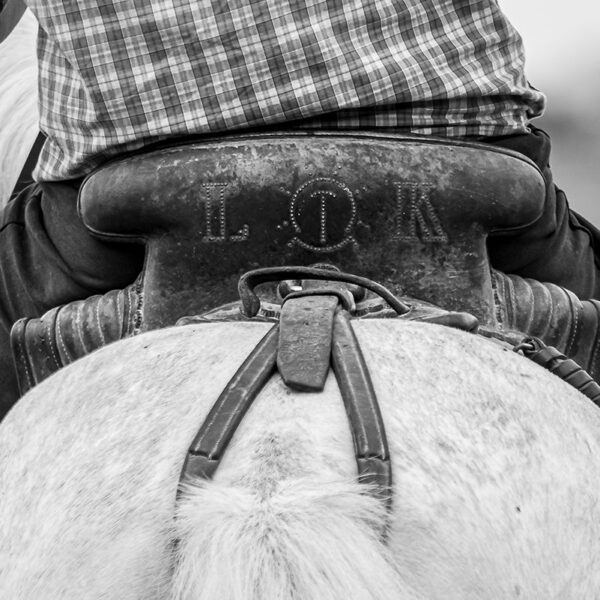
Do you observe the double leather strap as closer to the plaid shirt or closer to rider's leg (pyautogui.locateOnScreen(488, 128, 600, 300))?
the plaid shirt

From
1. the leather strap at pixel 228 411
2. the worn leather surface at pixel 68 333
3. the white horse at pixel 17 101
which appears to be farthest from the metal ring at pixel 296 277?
the white horse at pixel 17 101

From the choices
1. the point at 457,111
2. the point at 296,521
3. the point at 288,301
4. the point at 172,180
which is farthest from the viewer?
the point at 457,111

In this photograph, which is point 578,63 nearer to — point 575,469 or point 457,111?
point 457,111

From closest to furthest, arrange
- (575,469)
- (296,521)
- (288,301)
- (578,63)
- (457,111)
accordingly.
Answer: (296,521)
(575,469)
(288,301)
(457,111)
(578,63)

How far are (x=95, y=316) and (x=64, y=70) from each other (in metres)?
0.41

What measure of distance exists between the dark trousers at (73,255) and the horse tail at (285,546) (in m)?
0.93

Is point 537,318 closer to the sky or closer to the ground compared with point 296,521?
closer to the ground

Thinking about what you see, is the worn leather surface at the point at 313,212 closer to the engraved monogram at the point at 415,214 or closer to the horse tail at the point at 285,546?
the engraved monogram at the point at 415,214

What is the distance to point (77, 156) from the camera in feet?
5.69

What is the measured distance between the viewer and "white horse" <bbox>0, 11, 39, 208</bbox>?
274cm

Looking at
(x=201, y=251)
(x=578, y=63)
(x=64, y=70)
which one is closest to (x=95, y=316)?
(x=201, y=251)

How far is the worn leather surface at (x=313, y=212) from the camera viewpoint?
1.58m

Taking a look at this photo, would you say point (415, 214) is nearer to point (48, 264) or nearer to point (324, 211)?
point (324, 211)

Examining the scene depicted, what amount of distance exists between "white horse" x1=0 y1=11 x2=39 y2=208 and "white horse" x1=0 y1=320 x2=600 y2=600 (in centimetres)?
167
